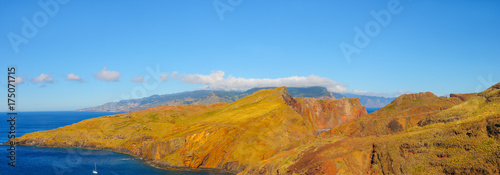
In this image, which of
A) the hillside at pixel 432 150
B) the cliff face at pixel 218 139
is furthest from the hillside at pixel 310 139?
the cliff face at pixel 218 139

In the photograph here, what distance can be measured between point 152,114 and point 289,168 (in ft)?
516

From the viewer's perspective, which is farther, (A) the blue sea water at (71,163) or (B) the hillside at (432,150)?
(A) the blue sea water at (71,163)

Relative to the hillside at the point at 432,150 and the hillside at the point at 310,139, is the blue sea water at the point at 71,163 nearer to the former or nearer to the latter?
the hillside at the point at 310,139

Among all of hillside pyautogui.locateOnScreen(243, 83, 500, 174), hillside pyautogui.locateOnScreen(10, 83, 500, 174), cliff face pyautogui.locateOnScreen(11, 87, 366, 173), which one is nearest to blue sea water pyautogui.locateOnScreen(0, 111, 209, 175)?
cliff face pyautogui.locateOnScreen(11, 87, 366, 173)

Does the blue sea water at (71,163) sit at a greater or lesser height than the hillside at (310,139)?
lesser

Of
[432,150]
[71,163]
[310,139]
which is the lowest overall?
[71,163]

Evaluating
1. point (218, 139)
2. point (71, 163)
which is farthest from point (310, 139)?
point (71, 163)

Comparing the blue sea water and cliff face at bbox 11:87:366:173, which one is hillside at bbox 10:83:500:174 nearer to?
cliff face at bbox 11:87:366:173

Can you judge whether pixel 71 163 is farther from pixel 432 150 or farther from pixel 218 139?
pixel 432 150

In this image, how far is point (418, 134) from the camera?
4803 centimetres

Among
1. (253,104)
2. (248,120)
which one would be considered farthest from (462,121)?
(253,104)

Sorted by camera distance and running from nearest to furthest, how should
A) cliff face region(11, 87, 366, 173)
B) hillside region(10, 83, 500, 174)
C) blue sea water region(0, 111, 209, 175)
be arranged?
hillside region(10, 83, 500, 174) → blue sea water region(0, 111, 209, 175) → cliff face region(11, 87, 366, 173)

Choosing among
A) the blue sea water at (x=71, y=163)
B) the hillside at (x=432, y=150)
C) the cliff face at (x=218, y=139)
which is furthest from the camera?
the cliff face at (x=218, y=139)

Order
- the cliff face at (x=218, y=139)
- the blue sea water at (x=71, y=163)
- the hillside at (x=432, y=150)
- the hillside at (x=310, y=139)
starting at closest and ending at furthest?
1. the hillside at (x=432, y=150)
2. the hillside at (x=310, y=139)
3. the blue sea water at (x=71, y=163)
4. the cliff face at (x=218, y=139)
